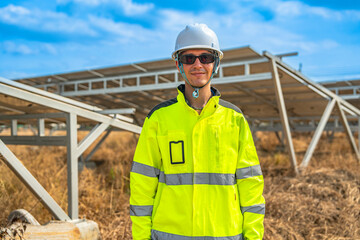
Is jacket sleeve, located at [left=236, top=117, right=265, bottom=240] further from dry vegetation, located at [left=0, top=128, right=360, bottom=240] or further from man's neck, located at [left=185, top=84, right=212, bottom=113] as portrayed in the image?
dry vegetation, located at [left=0, top=128, right=360, bottom=240]

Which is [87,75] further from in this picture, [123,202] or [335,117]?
[335,117]

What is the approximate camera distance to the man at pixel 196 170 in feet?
6.33

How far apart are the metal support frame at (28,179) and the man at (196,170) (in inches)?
110

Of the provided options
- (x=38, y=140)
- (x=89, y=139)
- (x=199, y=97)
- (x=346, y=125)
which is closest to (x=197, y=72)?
(x=199, y=97)

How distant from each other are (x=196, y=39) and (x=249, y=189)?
1.01 meters

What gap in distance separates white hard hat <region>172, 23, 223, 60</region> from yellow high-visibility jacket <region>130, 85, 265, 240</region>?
0.32 meters

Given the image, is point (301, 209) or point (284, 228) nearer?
point (284, 228)

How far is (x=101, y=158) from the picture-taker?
11.4 m

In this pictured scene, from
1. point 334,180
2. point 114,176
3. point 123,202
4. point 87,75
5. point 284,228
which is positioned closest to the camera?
point 284,228

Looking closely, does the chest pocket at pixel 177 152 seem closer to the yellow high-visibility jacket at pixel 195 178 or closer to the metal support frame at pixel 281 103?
the yellow high-visibility jacket at pixel 195 178

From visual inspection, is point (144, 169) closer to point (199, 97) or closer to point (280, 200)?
point (199, 97)

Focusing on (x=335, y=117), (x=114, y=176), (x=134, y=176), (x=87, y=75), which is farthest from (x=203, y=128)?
(x=335, y=117)

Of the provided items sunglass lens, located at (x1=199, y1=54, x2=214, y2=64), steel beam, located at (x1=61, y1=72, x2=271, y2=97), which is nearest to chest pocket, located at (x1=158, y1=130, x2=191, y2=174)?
sunglass lens, located at (x1=199, y1=54, x2=214, y2=64)

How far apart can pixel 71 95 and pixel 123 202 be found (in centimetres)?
598
